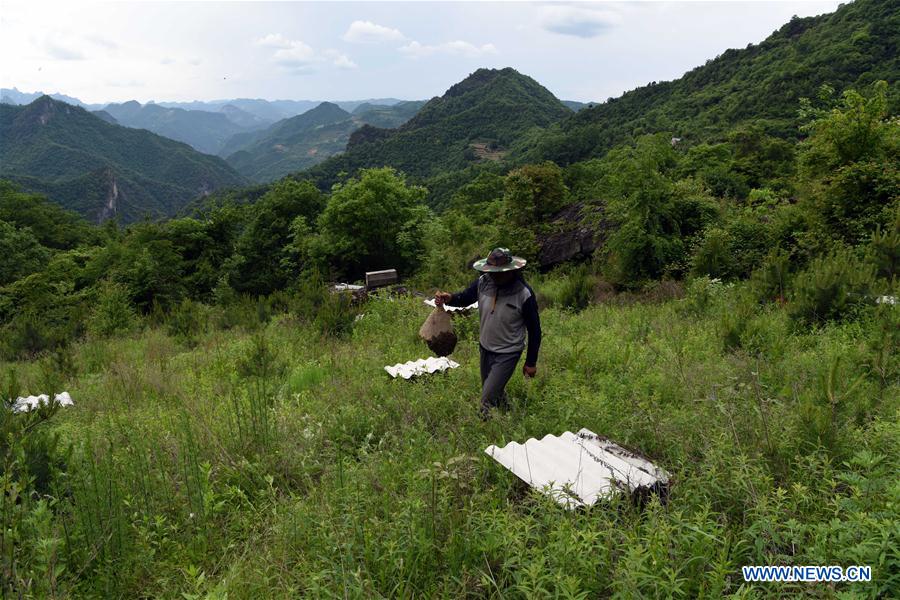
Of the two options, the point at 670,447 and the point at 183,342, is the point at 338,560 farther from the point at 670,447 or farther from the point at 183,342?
the point at 183,342

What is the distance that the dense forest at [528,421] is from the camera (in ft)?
6.65

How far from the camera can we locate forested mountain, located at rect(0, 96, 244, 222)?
9875 cm

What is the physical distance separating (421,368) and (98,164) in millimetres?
159732

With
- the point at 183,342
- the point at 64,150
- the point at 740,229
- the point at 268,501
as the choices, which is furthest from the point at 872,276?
the point at 64,150

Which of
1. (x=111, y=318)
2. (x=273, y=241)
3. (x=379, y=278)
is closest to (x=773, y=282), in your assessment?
(x=379, y=278)

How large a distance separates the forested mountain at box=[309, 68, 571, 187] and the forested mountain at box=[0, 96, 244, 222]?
1802 inches

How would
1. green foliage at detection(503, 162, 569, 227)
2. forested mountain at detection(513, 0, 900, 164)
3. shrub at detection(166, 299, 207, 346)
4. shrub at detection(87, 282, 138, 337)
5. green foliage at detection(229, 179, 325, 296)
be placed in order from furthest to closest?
forested mountain at detection(513, 0, 900, 164), green foliage at detection(229, 179, 325, 296), green foliage at detection(503, 162, 569, 227), shrub at detection(87, 282, 138, 337), shrub at detection(166, 299, 207, 346)

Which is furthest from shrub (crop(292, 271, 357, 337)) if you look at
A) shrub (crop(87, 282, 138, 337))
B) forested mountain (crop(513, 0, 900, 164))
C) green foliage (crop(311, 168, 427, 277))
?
forested mountain (crop(513, 0, 900, 164))

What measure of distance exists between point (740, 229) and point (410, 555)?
11.0 m

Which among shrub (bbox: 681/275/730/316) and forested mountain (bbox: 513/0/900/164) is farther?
forested mountain (bbox: 513/0/900/164)

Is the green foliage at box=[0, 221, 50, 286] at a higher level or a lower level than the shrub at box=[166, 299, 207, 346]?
lower

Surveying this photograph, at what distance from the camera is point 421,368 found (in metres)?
5.09

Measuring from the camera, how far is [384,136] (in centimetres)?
11894

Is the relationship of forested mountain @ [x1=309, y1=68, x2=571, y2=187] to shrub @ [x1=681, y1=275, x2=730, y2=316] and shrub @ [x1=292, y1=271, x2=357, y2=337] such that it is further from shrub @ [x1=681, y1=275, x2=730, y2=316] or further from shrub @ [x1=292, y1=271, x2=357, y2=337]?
shrub @ [x1=681, y1=275, x2=730, y2=316]
